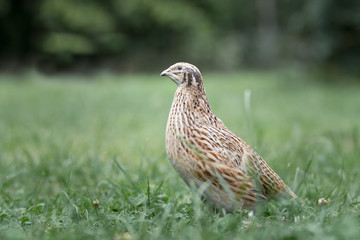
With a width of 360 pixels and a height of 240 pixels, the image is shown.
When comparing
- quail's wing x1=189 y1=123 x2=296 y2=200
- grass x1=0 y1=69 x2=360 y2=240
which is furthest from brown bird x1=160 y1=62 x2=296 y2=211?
grass x1=0 y1=69 x2=360 y2=240

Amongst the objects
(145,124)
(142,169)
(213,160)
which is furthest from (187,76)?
(145,124)

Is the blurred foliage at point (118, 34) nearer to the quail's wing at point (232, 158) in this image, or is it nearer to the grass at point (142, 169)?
the grass at point (142, 169)

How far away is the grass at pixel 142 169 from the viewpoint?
2619 mm

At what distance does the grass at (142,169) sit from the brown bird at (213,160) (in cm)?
11

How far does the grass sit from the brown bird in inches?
4.4

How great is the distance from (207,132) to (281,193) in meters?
0.70

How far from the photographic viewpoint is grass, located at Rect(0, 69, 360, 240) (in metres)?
2.62

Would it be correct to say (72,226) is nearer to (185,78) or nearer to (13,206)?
(13,206)

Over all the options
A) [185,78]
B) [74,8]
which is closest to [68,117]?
[185,78]

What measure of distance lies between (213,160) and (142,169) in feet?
5.14

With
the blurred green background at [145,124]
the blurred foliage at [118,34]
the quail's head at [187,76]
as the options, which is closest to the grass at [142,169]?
the blurred green background at [145,124]

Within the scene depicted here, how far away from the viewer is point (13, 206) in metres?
3.40

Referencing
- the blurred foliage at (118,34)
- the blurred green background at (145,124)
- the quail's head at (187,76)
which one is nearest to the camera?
the blurred green background at (145,124)

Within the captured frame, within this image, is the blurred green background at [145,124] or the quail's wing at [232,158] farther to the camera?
the quail's wing at [232,158]
